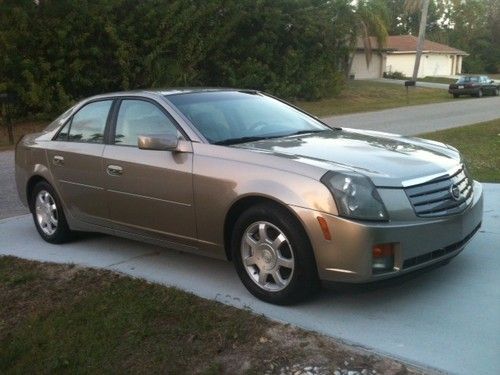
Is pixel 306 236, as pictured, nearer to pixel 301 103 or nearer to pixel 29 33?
pixel 29 33

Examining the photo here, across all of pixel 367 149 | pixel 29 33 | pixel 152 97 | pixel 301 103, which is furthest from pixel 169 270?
pixel 301 103

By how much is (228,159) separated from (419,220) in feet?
4.57

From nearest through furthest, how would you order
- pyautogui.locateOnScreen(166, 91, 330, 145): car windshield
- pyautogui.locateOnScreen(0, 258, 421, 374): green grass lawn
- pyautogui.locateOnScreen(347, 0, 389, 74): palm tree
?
pyautogui.locateOnScreen(0, 258, 421, 374): green grass lawn
pyautogui.locateOnScreen(166, 91, 330, 145): car windshield
pyautogui.locateOnScreen(347, 0, 389, 74): palm tree

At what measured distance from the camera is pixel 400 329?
13.0ft

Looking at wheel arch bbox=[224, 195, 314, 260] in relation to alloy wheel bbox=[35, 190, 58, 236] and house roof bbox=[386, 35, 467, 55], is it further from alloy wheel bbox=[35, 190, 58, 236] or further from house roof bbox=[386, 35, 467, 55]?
house roof bbox=[386, 35, 467, 55]

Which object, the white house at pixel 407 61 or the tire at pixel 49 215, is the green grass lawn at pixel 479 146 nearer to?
the tire at pixel 49 215

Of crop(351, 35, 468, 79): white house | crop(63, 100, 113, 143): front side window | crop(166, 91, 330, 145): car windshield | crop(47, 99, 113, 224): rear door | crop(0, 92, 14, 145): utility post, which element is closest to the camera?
crop(166, 91, 330, 145): car windshield

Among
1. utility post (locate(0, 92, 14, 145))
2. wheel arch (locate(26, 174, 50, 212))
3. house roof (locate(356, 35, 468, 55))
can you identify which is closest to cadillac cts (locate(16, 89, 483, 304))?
wheel arch (locate(26, 174, 50, 212))

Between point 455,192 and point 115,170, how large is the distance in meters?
2.71

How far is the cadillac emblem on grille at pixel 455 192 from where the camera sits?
4453mm

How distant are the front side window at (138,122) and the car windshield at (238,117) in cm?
16

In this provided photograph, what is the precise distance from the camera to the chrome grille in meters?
4.20

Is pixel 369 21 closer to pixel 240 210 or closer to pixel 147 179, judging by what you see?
pixel 147 179

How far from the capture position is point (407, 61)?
63031 mm
